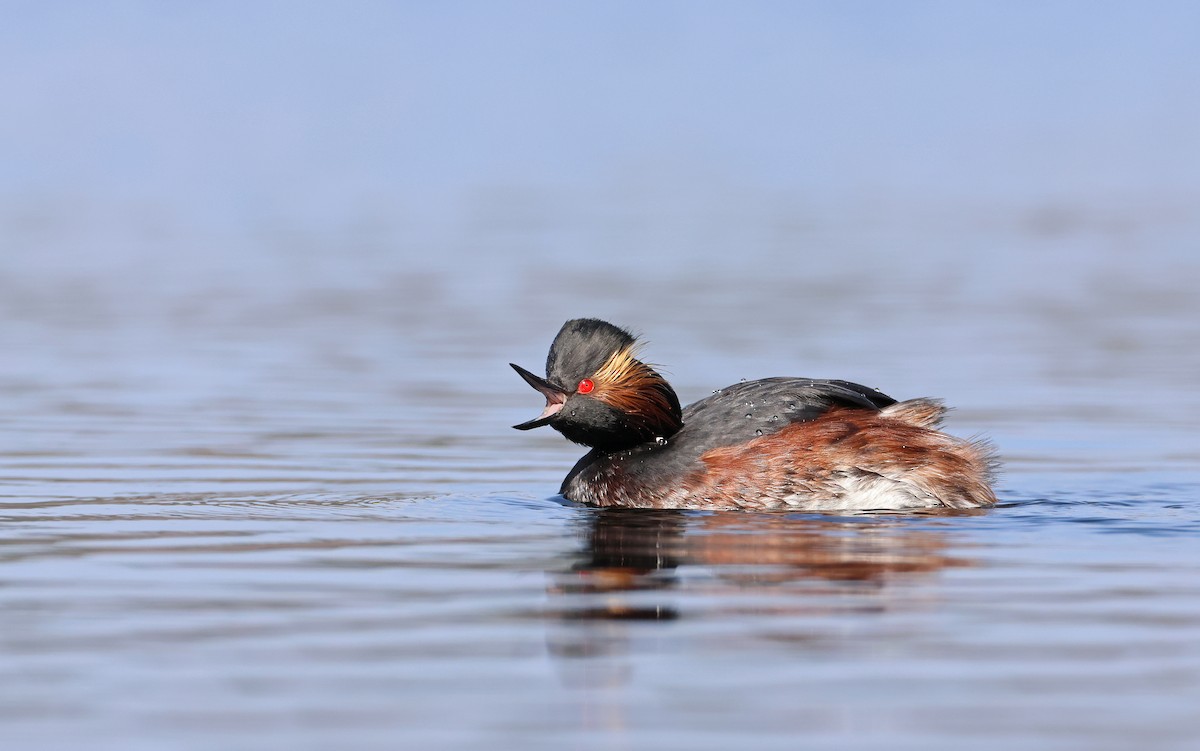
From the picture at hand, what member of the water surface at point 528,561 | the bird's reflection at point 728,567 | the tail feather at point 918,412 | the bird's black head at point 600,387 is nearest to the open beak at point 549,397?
the bird's black head at point 600,387

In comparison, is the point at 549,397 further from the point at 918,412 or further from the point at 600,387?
the point at 918,412

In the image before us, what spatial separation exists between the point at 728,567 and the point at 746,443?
7.21 feet

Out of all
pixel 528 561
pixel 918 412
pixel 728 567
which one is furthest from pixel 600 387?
pixel 728 567

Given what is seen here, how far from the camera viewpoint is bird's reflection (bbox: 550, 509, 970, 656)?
25.2ft

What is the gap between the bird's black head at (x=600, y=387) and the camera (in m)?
11.0

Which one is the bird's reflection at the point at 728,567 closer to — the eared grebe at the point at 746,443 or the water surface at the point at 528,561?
the water surface at the point at 528,561

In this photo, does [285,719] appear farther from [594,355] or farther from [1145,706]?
[594,355]

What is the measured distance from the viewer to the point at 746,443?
10.9m

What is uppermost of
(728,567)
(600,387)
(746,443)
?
(600,387)

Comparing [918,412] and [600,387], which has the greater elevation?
[600,387]

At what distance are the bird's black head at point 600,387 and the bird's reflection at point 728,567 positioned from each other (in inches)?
22.1

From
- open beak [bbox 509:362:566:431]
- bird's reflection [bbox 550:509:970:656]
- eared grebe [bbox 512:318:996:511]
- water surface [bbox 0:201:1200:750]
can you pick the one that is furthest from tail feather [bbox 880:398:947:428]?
open beak [bbox 509:362:566:431]

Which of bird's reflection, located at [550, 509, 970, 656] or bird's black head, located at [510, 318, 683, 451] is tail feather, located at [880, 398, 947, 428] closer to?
bird's reflection, located at [550, 509, 970, 656]

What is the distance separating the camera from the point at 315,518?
1024 centimetres
